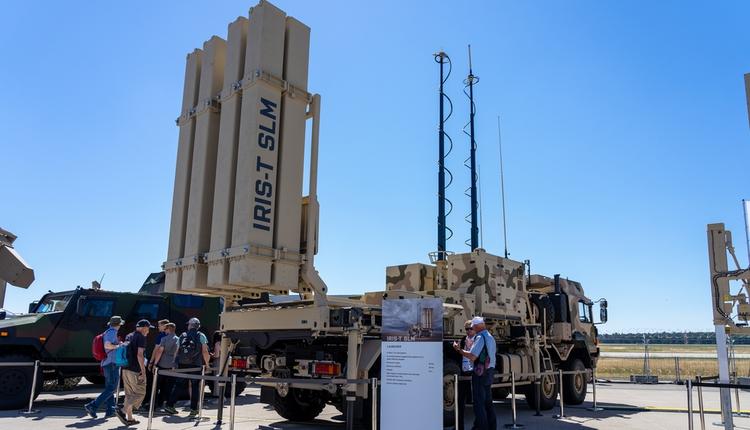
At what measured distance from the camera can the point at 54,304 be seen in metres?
12.2

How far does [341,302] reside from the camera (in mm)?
8031

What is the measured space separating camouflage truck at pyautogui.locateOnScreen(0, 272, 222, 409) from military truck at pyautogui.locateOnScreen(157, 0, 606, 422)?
4.21 metres

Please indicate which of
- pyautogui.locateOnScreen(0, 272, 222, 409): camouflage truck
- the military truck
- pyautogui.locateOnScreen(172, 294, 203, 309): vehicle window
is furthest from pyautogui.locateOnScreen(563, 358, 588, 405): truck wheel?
pyautogui.locateOnScreen(172, 294, 203, 309): vehicle window

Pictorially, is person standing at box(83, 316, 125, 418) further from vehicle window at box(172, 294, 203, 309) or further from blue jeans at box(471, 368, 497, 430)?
blue jeans at box(471, 368, 497, 430)

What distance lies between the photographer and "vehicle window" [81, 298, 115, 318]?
39.0 ft

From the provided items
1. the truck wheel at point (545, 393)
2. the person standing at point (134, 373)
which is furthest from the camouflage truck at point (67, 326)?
the truck wheel at point (545, 393)

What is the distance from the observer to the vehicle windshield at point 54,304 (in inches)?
471

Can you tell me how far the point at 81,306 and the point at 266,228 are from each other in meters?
6.20

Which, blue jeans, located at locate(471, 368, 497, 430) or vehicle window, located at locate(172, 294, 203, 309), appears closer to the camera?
blue jeans, located at locate(471, 368, 497, 430)

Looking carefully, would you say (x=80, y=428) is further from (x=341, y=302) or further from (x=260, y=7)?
(x=260, y=7)

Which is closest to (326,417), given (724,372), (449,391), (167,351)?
(449,391)

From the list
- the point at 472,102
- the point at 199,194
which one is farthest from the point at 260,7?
the point at 472,102

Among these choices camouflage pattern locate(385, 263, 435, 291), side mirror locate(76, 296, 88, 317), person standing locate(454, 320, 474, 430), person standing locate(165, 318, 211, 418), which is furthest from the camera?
side mirror locate(76, 296, 88, 317)

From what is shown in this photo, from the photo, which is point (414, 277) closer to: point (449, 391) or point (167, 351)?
point (449, 391)
